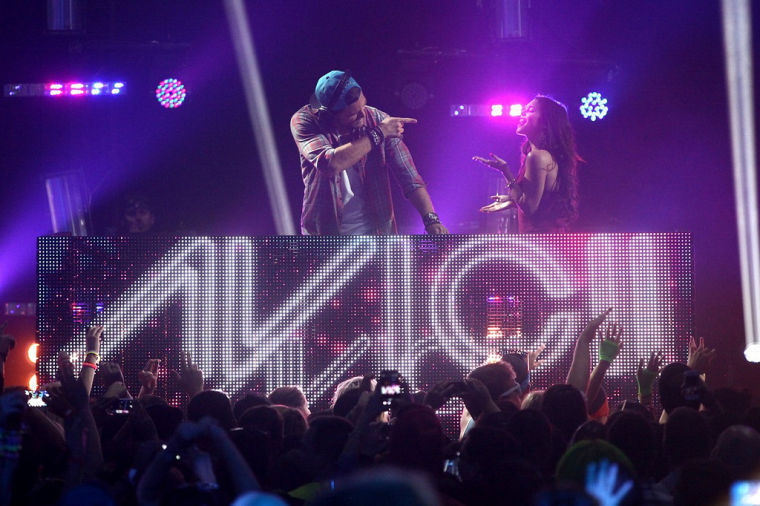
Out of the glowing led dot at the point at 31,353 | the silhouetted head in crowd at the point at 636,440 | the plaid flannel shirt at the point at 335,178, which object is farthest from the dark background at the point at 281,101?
the silhouetted head in crowd at the point at 636,440

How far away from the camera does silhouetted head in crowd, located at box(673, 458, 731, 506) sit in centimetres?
300

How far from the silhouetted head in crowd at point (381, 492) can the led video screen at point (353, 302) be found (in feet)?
18.5

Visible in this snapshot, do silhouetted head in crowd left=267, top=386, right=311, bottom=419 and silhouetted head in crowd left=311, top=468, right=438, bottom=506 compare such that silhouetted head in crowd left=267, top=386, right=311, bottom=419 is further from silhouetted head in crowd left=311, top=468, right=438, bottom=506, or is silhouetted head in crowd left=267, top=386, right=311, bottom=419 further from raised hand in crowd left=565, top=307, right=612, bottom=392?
silhouetted head in crowd left=311, top=468, right=438, bottom=506

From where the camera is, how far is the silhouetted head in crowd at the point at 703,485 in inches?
118

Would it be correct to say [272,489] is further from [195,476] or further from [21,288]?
[21,288]

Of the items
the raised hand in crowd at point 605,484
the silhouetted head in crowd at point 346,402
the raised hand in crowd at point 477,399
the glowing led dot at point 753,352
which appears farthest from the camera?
the glowing led dot at point 753,352

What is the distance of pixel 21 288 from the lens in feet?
42.3

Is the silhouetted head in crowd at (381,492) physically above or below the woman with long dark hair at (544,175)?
below

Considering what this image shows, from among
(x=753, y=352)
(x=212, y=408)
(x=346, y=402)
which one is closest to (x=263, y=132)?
(x=753, y=352)

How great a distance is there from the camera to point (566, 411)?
4324 mm

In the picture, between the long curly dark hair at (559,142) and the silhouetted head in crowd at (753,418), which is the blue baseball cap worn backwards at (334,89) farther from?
the silhouetted head in crowd at (753,418)

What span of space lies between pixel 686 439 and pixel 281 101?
9.95 metres

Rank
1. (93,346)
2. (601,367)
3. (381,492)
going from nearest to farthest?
(381,492), (601,367), (93,346)

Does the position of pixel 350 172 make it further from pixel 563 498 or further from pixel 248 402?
pixel 563 498
